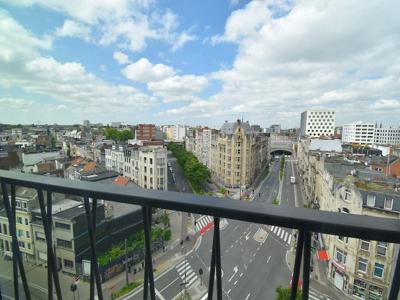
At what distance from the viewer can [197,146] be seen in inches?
1710

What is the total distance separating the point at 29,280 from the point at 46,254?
357 millimetres

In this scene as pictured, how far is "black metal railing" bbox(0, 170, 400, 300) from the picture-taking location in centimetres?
76

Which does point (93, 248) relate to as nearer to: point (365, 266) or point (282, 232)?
point (282, 232)

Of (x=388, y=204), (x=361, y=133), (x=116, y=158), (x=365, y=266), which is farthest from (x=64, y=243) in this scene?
(x=361, y=133)

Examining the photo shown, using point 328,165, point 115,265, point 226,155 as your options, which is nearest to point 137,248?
point 115,265

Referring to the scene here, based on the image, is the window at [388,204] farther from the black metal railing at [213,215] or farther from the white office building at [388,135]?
the white office building at [388,135]

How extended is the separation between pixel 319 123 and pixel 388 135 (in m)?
16.4

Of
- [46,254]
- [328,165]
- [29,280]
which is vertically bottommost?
[328,165]

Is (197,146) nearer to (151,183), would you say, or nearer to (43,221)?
(151,183)

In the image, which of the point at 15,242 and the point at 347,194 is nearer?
the point at 15,242

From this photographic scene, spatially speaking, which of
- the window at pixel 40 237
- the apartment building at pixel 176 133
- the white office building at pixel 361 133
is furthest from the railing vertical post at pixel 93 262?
the apartment building at pixel 176 133

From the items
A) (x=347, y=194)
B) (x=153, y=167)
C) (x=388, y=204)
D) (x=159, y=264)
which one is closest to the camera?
(x=159, y=264)

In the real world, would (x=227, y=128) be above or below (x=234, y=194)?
above

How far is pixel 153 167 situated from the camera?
2136 cm
